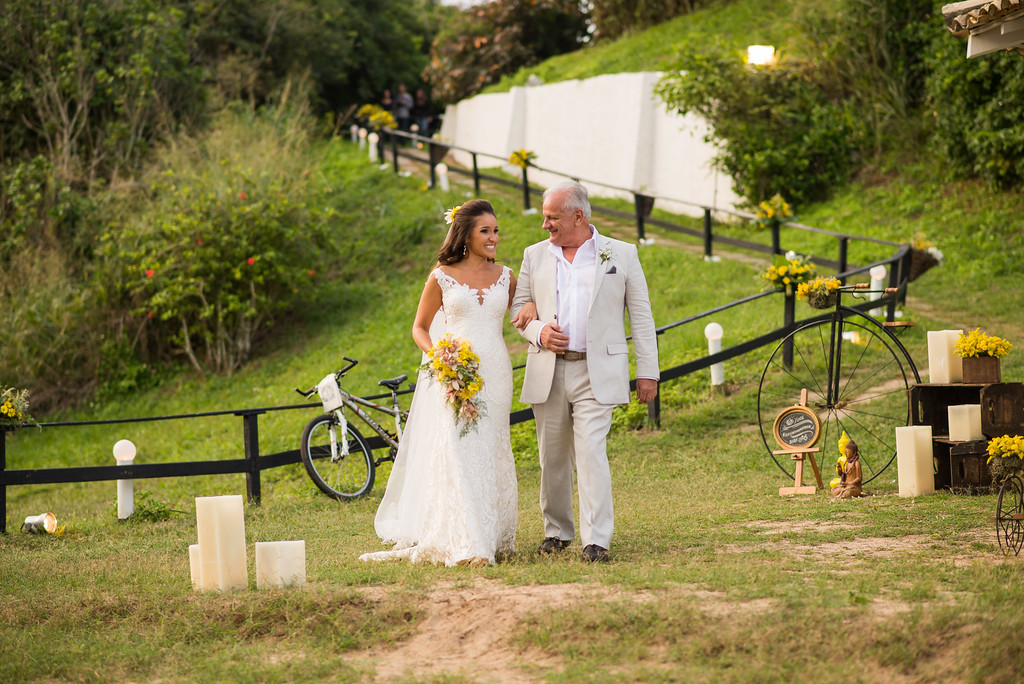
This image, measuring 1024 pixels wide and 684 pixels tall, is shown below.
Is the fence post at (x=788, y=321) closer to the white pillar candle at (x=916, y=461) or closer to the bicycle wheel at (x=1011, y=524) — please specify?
the white pillar candle at (x=916, y=461)

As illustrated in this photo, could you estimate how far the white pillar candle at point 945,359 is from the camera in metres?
7.09

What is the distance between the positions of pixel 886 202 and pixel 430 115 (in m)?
19.6

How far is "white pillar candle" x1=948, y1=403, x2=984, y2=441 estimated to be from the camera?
6816 mm

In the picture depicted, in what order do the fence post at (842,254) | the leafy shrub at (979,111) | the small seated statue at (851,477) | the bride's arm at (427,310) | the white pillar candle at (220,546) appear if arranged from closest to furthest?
the white pillar candle at (220,546) → the bride's arm at (427,310) → the small seated statue at (851,477) → the fence post at (842,254) → the leafy shrub at (979,111)

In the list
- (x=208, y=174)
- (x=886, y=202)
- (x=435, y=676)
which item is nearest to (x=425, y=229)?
(x=208, y=174)

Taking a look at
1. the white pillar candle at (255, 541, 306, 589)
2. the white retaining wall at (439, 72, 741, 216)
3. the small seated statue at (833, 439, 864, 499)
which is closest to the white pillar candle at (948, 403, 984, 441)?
the small seated statue at (833, 439, 864, 499)

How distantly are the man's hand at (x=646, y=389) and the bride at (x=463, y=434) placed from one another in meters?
0.80

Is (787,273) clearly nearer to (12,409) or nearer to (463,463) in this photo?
(463,463)

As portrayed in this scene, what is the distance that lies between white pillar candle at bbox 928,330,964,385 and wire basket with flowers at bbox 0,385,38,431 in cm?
691

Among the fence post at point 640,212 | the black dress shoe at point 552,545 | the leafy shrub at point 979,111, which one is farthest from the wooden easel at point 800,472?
the leafy shrub at point 979,111

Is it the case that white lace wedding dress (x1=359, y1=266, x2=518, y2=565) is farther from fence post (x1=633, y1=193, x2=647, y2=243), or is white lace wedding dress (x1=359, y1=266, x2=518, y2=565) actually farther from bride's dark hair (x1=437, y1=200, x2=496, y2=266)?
fence post (x1=633, y1=193, x2=647, y2=243)

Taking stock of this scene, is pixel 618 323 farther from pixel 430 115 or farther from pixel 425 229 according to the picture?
pixel 430 115

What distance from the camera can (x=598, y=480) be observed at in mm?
5262

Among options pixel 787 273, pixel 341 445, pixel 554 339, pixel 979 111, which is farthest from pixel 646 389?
pixel 979 111
